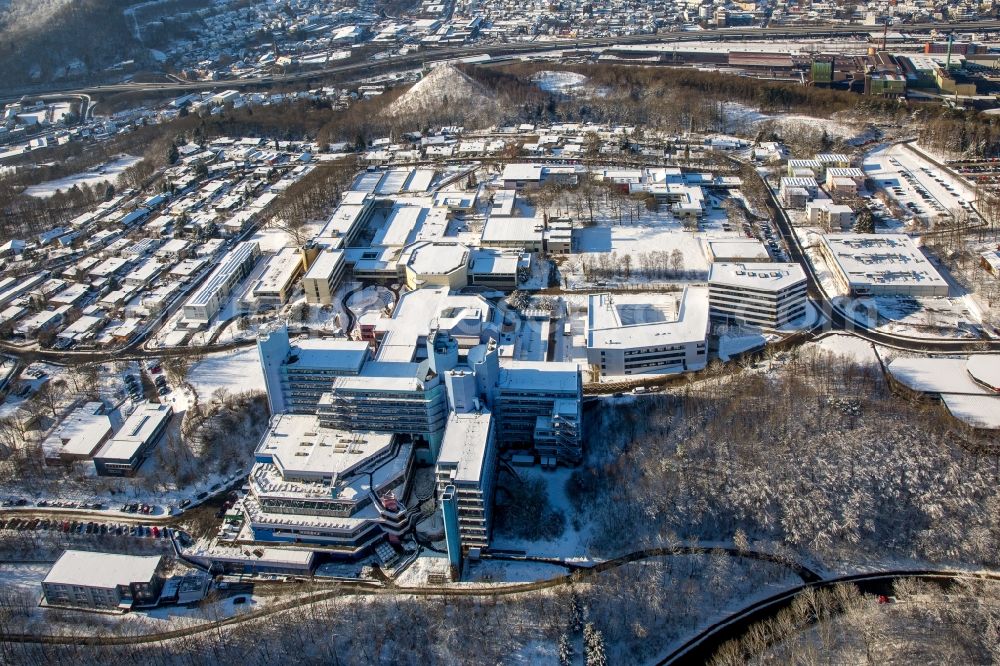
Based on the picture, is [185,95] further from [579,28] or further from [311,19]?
[579,28]

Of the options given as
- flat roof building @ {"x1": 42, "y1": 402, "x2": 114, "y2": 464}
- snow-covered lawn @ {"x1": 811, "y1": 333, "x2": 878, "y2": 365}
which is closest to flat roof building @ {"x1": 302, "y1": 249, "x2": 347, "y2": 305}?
flat roof building @ {"x1": 42, "y1": 402, "x2": 114, "y2": 464}

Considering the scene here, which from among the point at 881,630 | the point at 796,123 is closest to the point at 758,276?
the point at 881,630

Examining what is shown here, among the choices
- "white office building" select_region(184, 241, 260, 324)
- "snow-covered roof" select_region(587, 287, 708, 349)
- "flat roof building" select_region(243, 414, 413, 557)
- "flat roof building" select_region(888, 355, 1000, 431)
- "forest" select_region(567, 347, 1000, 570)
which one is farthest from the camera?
"white office building" select_region(184, 241, 260, 324)

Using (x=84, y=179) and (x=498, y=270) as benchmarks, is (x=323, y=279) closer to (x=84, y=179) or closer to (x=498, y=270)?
(x=498, y=270)

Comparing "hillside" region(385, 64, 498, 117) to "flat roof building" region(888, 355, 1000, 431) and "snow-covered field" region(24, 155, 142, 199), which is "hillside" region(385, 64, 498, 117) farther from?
"flat roof building" region(888, 355, 1000, 431)

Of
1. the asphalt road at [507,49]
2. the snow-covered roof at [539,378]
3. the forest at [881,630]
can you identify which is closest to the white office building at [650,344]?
the snow-covered roof at [539,378]

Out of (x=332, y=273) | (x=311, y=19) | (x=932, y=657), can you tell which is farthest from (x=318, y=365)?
(x=311, y=19)
